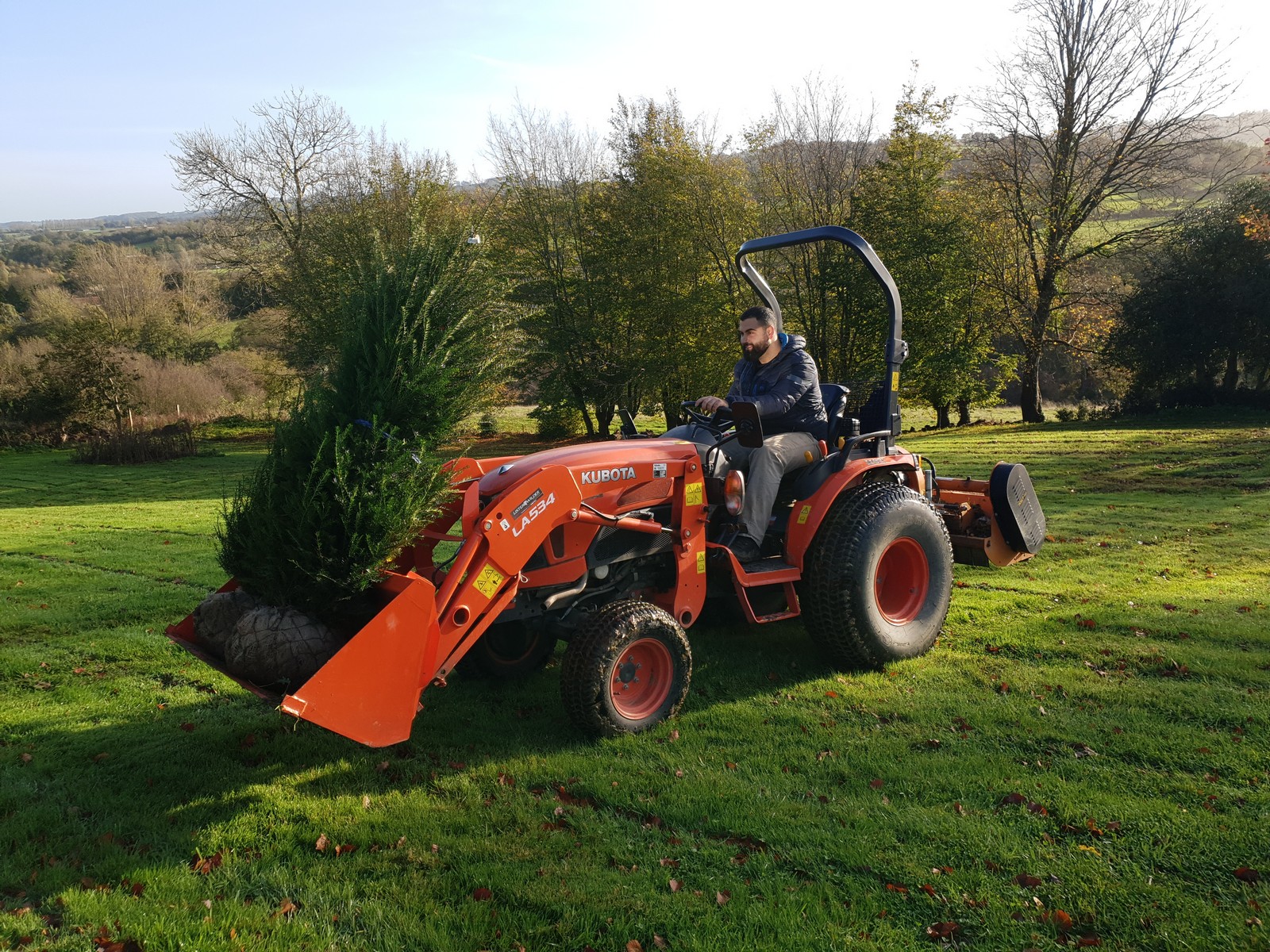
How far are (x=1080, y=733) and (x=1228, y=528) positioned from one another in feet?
22.6

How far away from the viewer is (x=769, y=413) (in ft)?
17.6

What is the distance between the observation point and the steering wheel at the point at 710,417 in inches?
214

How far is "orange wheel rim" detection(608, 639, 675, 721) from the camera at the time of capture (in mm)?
4723

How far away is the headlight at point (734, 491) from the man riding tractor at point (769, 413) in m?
0.10

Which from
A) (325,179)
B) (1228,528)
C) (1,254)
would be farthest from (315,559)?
(1,254)

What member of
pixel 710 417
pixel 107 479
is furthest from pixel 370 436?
pixel 107 479

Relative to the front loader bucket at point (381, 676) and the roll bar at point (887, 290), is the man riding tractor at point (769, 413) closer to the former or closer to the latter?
the roll bar at point (887, 290)

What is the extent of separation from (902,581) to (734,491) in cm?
173

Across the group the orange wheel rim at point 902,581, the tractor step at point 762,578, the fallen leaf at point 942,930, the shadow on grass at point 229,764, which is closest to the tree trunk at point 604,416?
the orange wheel rim at point 902,581

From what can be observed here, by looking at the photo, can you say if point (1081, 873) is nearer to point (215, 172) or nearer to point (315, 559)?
point (315, 559)

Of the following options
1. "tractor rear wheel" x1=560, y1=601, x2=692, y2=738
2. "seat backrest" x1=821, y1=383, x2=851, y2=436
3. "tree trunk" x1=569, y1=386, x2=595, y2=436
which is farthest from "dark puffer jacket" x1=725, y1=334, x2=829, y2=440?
"tree trunk" x1=569, y1=386, x2=595, y2=436

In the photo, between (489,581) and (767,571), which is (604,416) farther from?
(489,581)

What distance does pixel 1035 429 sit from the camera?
2431 cm

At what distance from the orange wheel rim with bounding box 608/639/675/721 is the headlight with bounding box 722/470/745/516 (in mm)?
985
